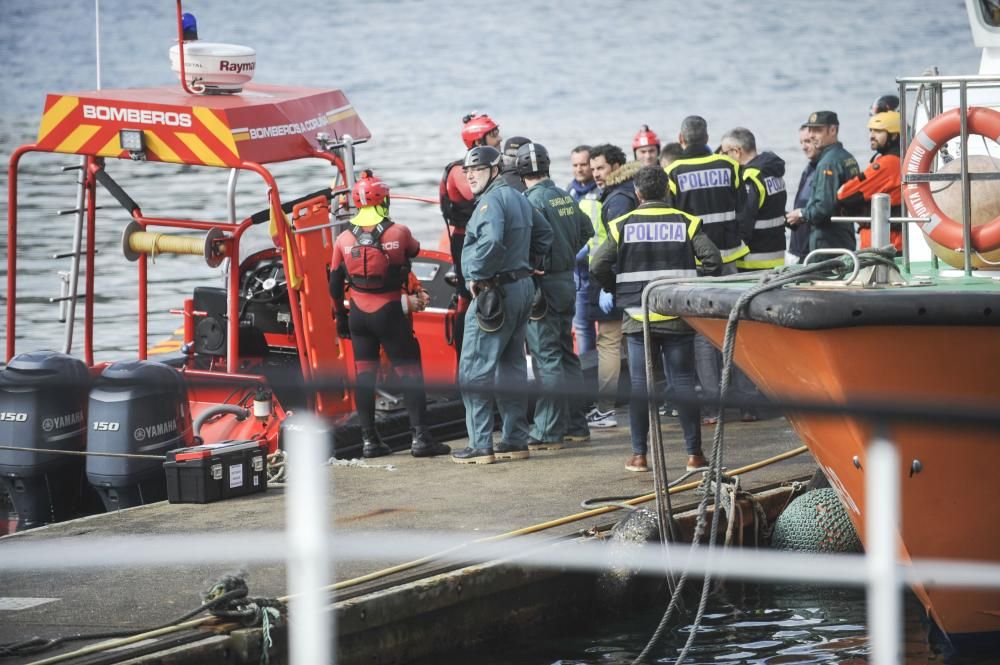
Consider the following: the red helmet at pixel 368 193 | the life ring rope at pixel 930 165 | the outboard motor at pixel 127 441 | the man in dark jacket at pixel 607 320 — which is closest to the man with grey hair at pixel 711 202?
the man in dark jacket at pixel 607 320

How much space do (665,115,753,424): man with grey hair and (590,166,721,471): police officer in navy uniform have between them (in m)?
0.94

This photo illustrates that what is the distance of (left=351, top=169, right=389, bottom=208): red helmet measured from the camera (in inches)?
336

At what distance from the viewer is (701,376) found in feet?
30.6

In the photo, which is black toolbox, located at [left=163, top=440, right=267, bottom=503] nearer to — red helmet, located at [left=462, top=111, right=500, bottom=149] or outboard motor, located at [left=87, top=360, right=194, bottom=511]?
outboard motor, located at [left=87, top=360, right=194, bottom=511]

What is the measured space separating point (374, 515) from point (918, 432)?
281 cm

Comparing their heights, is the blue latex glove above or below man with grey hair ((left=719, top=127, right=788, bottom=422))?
below

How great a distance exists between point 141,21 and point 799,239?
66.3 metres

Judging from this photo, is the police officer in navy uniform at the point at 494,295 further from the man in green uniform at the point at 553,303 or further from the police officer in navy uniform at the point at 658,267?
the police officer in navy uniform at the point at 658,267

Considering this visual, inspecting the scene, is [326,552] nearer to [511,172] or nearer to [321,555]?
[321,555]

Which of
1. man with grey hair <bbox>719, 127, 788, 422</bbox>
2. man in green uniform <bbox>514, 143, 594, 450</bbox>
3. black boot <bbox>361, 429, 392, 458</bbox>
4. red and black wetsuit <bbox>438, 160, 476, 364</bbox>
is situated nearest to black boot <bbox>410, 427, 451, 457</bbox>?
black boot <bbox>361, 429, 392, 458</bbox>

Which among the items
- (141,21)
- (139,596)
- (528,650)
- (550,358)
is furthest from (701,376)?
(141,21)

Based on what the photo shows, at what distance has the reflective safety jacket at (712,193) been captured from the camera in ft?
30.8

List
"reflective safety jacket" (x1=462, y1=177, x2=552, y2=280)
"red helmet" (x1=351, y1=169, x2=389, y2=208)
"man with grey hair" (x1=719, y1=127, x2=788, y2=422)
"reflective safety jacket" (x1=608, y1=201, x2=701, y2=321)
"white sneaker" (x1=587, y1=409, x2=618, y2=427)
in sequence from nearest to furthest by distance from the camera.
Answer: "reflective safety jacket" (x1=608, y1=201, x2=701, y2=321) → "reflective safety jacket" (x1=462, y1=177, x2=552, y2=280) → "red helmet" (x1=351, y1=169, x2=389, y2=208) → "white sneaker" (x1=587, y1=409, x2=618, y2=427) → "man with grey hair" (x1=719, y1=127, x2=788, y2=422)

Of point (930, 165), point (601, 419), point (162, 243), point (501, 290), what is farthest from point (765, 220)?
point (162, 243)
